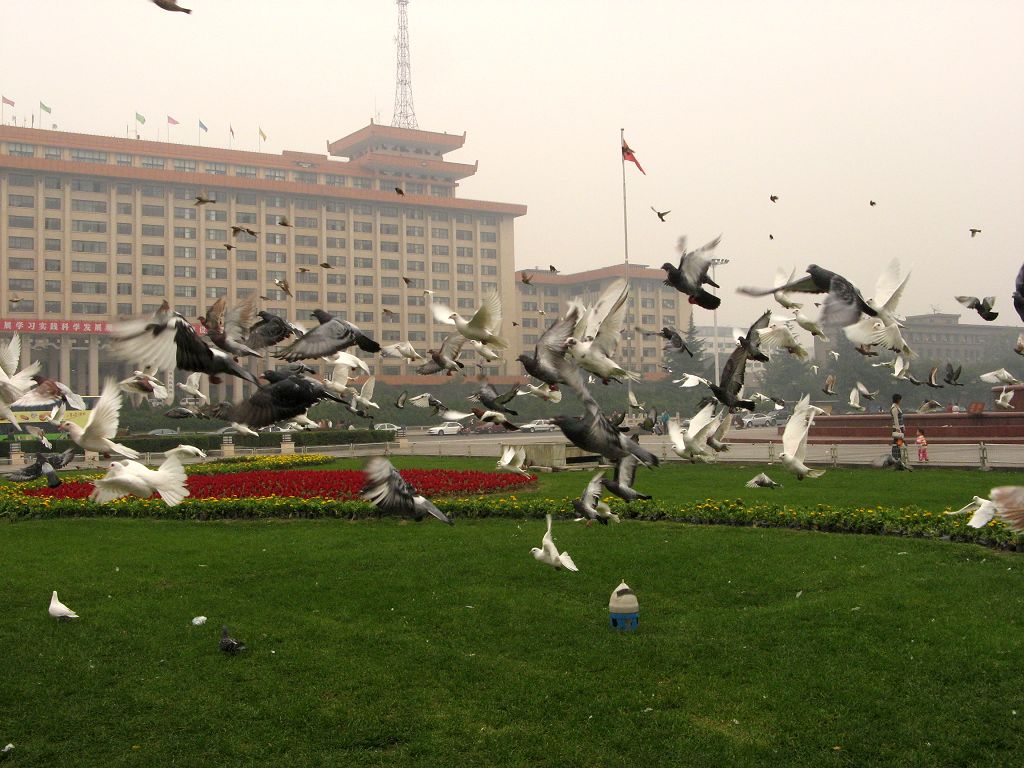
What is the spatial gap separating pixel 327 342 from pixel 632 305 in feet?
266

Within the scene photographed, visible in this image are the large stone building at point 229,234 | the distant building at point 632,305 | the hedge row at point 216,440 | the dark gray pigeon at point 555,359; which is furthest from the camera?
the distant building at point 632,305

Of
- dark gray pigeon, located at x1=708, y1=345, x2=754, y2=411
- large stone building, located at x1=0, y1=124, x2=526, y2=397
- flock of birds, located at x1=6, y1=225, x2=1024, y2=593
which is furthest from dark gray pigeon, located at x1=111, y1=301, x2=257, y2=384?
large stone building, located at x1=0, y1=124, x2=526, y2=397

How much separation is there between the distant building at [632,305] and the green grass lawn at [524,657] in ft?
238

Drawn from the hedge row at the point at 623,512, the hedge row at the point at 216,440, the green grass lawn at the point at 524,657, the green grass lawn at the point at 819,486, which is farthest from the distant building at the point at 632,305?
the green grass lawn at the point at 524,657

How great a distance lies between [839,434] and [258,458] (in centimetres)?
1617

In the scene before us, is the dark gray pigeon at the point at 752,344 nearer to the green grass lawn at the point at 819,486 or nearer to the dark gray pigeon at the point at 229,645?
the dark gray pigeon at the point at 229,645

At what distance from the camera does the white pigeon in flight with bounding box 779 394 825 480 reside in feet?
13.3

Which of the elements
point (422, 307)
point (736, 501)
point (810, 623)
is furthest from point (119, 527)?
point (422, 307)

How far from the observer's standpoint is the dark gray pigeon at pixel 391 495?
401 cm

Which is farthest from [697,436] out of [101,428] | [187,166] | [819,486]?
[187,166]

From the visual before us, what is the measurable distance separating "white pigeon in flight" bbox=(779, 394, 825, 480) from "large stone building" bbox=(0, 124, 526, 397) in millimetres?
59240

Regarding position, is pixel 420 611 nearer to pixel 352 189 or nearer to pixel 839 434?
pixel 839 434

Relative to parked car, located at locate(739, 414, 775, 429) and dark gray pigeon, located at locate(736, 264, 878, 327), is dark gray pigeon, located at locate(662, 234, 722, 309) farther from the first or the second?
parked car, located at locate(739, 414, 775, 429)

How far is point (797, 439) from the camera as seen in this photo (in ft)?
13.5
